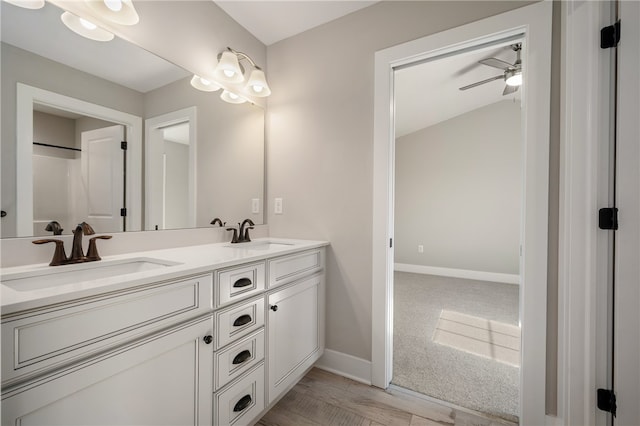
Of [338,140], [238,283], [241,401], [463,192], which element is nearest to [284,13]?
[338,140]

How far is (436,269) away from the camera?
→ 186 inches

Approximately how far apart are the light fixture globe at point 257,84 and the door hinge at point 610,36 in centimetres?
176

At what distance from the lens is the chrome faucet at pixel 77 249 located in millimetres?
1049

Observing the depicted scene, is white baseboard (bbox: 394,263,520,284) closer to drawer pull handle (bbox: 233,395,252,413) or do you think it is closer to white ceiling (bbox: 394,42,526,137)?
white ceiling (bbox: 394,42,526,137)

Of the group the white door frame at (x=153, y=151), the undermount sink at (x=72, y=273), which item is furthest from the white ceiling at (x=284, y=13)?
the undermount sink at (x=72, y=273)

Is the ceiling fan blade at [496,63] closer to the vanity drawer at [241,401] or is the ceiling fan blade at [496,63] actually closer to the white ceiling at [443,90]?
the white ceiling at [443,90]

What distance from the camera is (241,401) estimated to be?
49.3 inches

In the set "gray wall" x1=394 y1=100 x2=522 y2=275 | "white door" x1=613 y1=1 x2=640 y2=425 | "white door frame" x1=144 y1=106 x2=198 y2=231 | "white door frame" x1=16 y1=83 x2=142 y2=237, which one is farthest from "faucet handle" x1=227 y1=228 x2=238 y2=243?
"gray wall" x1=394 y1=100 x2=522 y2=275

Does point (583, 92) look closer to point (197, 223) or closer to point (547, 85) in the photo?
point (547, 85)

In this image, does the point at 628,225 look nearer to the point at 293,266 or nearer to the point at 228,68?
the point at 293,266

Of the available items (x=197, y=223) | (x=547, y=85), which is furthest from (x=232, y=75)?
(x=547, y=85)

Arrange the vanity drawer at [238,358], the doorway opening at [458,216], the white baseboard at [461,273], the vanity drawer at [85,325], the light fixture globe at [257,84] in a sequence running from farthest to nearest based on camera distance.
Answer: the white baseboard at [461,273], the doorway opening at [458,216], the light fixture globe at [257,84], the vanity drawer at [238,358], the vanity drawer at [85,325]

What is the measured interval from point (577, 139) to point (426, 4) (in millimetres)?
1111

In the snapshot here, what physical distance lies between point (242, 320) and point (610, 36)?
6.44ft
